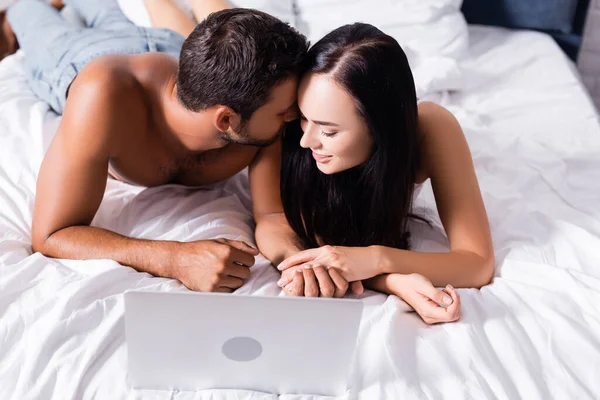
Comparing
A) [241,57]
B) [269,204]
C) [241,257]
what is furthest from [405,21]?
[241,257]

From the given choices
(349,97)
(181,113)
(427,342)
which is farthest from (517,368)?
(181,113)

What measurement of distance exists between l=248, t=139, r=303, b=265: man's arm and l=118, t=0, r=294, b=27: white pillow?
666 millimetres

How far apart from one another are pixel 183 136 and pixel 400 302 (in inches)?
21.1

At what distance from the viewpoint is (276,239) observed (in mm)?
Answer: 1277

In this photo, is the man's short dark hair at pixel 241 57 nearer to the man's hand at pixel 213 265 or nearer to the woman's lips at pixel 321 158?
the woman's lips at pixel 321 158

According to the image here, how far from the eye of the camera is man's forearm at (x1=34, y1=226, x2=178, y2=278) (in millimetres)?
1161

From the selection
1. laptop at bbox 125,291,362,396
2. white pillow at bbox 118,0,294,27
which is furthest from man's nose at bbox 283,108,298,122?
white pillow at bbox 118,0,294,27

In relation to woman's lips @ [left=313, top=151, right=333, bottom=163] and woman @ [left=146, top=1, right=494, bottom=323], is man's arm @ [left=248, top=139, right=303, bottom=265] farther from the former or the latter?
woman's lips @ [left=313, top=151, right=333, bottom=163]

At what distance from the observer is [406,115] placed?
1.15 m

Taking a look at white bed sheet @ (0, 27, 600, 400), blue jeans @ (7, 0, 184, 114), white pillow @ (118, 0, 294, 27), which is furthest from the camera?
white pillow @ (118, 0, 294, 27)

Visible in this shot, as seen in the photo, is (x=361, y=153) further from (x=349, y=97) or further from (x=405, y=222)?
(x=405, y=222)

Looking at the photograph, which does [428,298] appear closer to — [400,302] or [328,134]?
[400,302]

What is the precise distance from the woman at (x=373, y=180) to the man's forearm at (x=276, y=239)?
3 centimetres

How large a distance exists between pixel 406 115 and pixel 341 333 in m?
0.43
